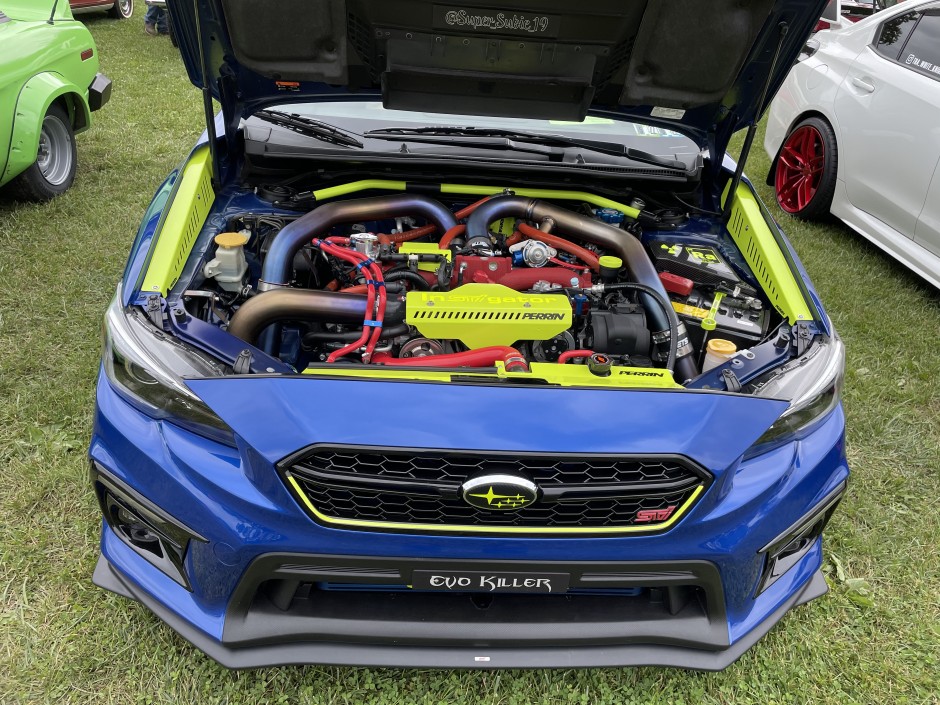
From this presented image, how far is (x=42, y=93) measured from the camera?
3951 mm

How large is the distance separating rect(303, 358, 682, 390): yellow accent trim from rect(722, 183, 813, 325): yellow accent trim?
0.57 meters

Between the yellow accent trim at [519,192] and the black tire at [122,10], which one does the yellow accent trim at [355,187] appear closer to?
the yellow accent trim at [519,192]

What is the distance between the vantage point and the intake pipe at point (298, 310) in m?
1.85

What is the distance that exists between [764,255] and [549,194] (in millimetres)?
816

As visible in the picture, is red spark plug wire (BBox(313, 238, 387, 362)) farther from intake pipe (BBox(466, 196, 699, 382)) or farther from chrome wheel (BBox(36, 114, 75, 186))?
chrome wheel (BBox(36, 114, 75, 186))

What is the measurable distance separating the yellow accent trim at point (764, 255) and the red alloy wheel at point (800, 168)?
2752 mm

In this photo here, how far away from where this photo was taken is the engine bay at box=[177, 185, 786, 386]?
72.2 inches

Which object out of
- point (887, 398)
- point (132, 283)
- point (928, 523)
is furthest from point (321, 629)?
point (887, 398)

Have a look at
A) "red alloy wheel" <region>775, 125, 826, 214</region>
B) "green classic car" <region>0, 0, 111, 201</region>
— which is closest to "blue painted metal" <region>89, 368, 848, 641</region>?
"green classic car" <region>0, 0, 111, 201</region>

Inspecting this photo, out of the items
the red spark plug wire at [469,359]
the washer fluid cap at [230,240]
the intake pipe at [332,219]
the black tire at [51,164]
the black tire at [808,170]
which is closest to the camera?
the red spark plug wire at [469,359]

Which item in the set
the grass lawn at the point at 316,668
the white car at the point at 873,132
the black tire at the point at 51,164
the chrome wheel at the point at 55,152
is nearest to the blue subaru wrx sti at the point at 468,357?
the grass lawn at the point at 316,668

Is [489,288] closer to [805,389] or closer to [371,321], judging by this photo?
[371,321]

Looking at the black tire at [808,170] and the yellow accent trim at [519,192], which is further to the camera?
the black tire at [808,170]

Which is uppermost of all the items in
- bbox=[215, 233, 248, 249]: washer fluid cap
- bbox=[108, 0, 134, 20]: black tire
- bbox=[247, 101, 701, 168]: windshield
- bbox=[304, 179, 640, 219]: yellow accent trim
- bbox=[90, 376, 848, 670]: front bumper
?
bbox=[247, 101, 701, 168]: windshield
